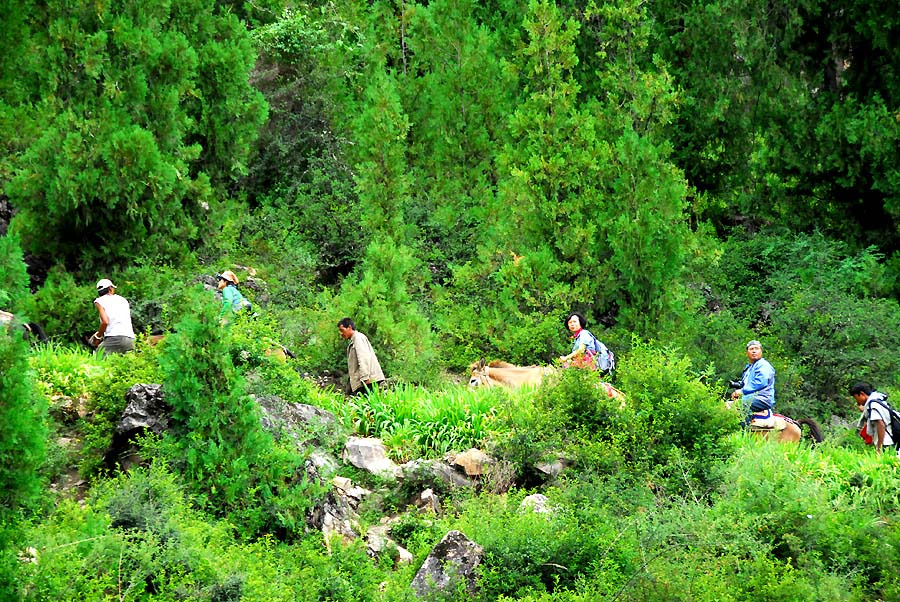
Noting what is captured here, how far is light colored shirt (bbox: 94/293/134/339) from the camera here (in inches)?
497

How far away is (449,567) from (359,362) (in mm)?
4684

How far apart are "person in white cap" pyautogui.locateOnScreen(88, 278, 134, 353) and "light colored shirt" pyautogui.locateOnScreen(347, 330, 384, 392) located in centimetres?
268

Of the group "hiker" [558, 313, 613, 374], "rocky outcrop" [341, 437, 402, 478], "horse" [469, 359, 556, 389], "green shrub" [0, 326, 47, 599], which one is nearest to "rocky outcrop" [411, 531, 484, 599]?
"rocky outcrop" [341, 437, 402, 478]

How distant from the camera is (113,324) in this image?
1265 centimetres

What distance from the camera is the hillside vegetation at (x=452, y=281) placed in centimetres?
935

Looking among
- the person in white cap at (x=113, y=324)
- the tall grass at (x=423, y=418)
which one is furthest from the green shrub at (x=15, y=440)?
the tall grass at (x=423, y=418)

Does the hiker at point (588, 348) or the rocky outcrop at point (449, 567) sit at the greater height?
the hiker at point (588, 348)

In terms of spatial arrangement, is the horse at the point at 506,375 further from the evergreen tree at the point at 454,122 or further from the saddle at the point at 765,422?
the evergreen tree at the point at 454,122

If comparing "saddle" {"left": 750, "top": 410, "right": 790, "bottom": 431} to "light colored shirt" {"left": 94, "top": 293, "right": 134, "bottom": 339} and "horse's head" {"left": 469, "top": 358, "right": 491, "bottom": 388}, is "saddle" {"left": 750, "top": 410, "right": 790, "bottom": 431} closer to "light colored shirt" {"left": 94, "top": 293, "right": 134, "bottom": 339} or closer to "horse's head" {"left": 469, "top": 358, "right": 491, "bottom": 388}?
"horse's head" {"left": 469, "top": 358, "right": 491, "bottom": 388}

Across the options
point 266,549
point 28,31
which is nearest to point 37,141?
point 28,31

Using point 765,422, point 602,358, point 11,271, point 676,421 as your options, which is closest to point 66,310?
point 11,271

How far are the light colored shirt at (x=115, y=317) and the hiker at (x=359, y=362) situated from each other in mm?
2594

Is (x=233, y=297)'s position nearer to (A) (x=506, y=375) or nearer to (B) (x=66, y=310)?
(B) (x=66, y=310)

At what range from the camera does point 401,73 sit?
22.2 m
